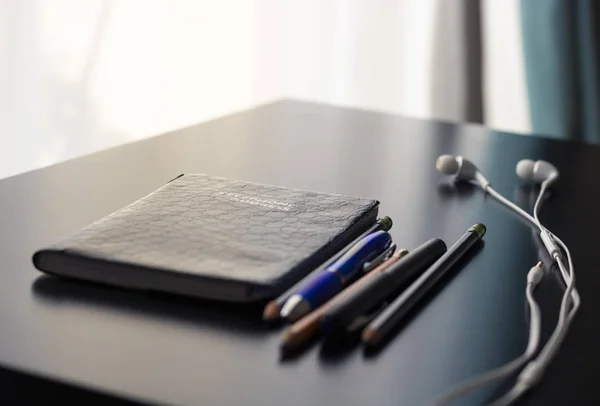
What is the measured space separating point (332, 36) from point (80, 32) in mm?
492

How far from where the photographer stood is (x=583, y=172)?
3.27 feet

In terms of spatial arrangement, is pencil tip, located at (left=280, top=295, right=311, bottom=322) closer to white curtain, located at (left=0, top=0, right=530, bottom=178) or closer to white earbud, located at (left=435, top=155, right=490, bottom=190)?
white earbud, located at (left=435, top=155, right=490, bottom=190)

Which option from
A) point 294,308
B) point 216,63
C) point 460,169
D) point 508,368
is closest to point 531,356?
point 508,368

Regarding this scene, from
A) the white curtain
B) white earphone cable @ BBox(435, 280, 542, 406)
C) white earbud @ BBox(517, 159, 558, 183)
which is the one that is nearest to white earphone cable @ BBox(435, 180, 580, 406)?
white earphone cable @ BBox(435, 280, 542, 406)

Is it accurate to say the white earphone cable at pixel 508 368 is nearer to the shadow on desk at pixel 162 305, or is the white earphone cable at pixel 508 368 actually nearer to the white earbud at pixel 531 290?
the white earbud at pixel 531 290

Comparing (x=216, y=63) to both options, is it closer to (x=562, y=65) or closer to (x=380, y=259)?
(x=562, y=65)

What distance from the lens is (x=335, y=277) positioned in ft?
1.95

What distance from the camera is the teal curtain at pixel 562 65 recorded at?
5.74 feet

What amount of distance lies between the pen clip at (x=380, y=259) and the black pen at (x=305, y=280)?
0.07 ft

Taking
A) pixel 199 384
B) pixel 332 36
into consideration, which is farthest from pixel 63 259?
pixel 332 36

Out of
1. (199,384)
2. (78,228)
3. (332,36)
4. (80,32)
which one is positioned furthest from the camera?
(332,36)

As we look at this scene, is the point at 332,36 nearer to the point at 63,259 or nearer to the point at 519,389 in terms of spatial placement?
the point at 63,259

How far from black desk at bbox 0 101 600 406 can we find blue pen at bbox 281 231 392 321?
0.07 ft

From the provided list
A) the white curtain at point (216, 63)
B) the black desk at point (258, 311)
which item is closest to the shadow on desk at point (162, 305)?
the black desk at point (258, 311)
